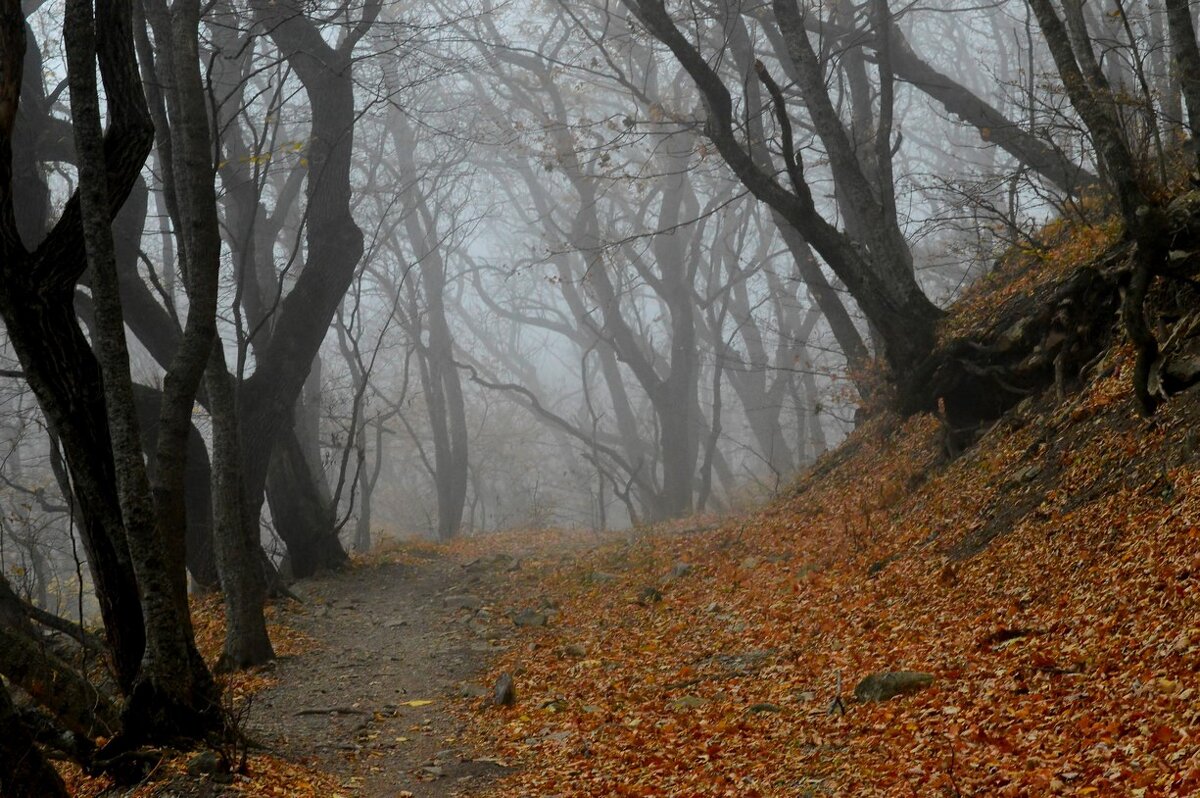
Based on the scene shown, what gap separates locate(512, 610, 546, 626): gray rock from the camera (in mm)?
10082

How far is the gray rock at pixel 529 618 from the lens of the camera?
10.1 metres

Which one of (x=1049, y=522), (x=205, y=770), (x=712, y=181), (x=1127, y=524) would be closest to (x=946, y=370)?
(x=1049, y=522)

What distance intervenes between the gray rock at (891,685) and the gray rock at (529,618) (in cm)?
511

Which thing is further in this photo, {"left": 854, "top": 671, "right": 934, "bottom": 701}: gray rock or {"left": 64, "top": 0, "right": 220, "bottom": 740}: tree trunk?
{"left": 854, "top": 671, "right": 934, "bottom": 701}: gray rock

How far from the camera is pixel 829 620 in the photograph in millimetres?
7164

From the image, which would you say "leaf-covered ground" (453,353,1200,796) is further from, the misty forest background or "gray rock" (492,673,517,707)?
the misty forest background

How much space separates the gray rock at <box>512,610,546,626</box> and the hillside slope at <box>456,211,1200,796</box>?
0.15 m

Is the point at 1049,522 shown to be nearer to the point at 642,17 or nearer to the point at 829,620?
the point at 829,620

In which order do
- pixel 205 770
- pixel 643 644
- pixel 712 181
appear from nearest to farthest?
pixel 205 770, pixel 643 644, pixel 712 181

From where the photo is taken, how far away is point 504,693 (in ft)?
23.4

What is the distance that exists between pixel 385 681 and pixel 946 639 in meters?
4.67

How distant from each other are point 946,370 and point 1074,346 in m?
1.78

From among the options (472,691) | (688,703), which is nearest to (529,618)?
(472,691)

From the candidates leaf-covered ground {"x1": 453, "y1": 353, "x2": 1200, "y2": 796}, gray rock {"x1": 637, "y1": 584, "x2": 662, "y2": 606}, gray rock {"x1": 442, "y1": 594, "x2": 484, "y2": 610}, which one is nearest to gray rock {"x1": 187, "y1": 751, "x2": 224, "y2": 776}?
leaf-covered ground {"x1": 453, "y1": 353, "x2": 1200, "y2": 796}
